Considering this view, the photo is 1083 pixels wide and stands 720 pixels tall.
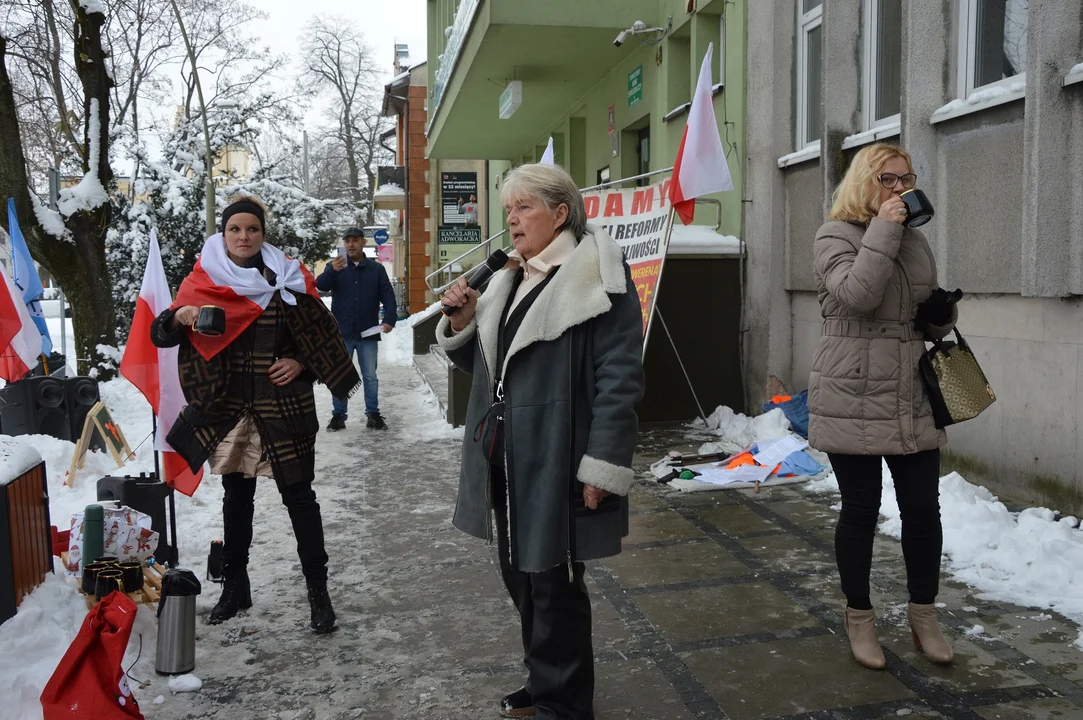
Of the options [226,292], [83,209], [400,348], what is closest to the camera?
[226,292]

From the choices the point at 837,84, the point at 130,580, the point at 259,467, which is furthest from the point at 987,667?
the point at 837,84

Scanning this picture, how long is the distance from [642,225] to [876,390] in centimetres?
528

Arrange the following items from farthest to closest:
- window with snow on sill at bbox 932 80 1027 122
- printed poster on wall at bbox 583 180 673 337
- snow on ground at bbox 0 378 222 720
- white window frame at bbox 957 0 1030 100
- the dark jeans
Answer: the dark jeans → printed poster on wall at bbox 583 180 673 337 → white window frame at bbox 957 0 1030 100 → window with snow on sill at bbox 932 80 1027 122 → snow on ground at bbox 0 378 222 720

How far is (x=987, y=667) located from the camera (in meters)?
3.43

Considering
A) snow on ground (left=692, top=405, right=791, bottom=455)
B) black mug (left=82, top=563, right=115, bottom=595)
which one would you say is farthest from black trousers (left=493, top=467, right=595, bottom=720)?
snow on ground (left=692, top=405, right=791, bottom=455)

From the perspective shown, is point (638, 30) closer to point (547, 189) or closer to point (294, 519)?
point (294, 519)

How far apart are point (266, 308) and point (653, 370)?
5332 mm

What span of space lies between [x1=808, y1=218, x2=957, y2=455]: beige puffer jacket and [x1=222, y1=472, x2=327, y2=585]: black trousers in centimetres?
212

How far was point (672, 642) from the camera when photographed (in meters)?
3.80

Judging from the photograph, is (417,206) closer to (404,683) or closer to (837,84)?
(837,84)

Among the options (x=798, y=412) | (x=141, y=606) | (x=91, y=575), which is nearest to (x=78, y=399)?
(x=141, y=606)

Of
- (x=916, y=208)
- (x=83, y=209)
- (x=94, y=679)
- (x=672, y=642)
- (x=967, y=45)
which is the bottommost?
(x=672, y=642)

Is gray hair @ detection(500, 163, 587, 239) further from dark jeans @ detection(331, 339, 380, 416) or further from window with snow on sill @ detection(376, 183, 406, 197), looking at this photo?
window with snow on sill @ detection(376, 183, 406, 197)

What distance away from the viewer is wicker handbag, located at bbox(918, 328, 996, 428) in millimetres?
Result: 3404
